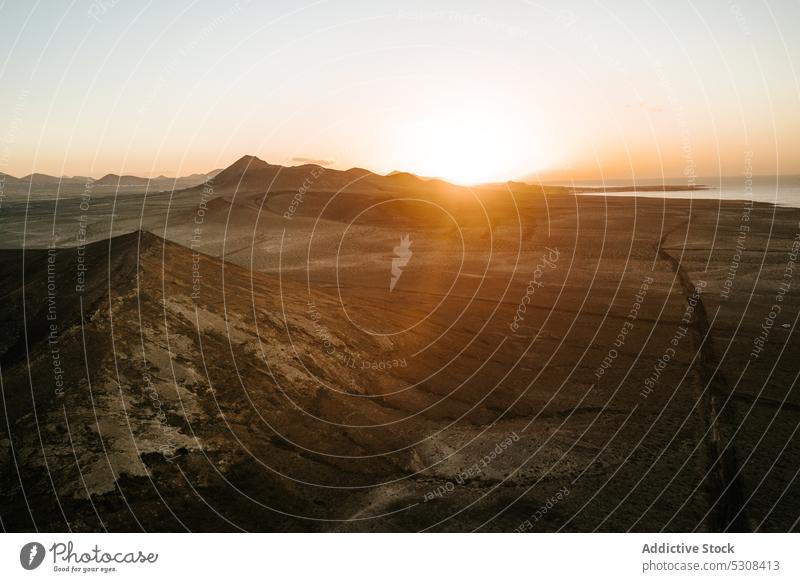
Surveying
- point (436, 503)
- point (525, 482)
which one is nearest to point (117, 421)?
point (436, 503)

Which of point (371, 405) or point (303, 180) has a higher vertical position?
point (303, 180)

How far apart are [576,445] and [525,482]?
5.63 feet

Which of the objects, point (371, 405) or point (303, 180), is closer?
point (371, 405)

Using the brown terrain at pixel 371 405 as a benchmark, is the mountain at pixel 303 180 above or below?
above

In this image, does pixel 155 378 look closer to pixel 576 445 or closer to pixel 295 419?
pixel 295 419

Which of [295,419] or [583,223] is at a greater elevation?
[583,223]

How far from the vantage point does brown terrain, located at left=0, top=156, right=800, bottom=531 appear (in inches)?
319

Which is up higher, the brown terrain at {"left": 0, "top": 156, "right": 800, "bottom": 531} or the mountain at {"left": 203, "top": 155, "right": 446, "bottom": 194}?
the mountain at {"left": 203, "top": 155, "right": 446, "bottom": 194}

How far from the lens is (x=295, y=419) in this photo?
10.8 meters

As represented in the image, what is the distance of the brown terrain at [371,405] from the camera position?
8.10 metres

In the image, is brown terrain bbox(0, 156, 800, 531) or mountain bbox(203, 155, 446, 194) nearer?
brown terrain bbox(0, 156, 800, 531)

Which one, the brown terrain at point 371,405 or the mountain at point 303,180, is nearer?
the brown terrain at point 371,405

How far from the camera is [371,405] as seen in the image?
11883 mm
